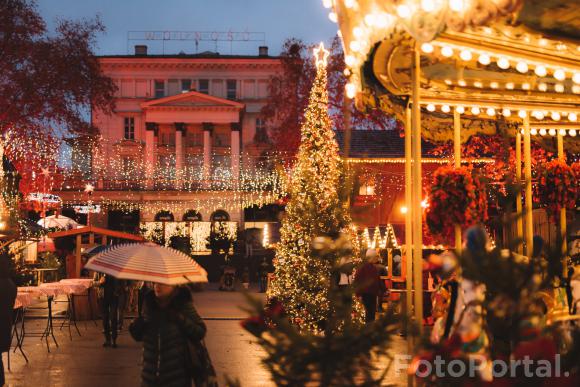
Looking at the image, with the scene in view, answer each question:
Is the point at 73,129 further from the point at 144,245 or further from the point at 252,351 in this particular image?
the point at 144,245

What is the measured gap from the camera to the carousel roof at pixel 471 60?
21.5 ft

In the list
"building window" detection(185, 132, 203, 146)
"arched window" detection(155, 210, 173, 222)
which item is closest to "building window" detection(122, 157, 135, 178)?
"arched window" detection(155, 210, 173, 222)

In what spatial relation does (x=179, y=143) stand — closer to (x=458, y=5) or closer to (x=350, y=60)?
(x=350, y=60)

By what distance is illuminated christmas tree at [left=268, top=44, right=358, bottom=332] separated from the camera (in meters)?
14.9

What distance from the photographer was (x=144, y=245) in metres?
8.45

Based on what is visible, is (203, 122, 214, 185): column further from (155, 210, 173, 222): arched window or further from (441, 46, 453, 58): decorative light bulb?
(441, 46, 453, 58): decorative light bulb

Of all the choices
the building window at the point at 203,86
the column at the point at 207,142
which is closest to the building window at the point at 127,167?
the column at the point at 207,142

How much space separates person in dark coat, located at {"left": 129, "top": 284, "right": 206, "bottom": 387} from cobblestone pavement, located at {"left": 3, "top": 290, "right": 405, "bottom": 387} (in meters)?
1.41

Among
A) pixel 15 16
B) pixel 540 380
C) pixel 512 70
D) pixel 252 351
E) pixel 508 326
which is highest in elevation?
pixel 15 16

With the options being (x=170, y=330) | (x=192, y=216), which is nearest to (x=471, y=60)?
(x=170, y=330)

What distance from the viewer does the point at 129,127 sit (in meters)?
62.6

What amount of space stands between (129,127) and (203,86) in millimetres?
6799

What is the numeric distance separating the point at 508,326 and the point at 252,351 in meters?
10.9

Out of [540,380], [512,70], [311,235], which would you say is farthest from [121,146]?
[540,380]
